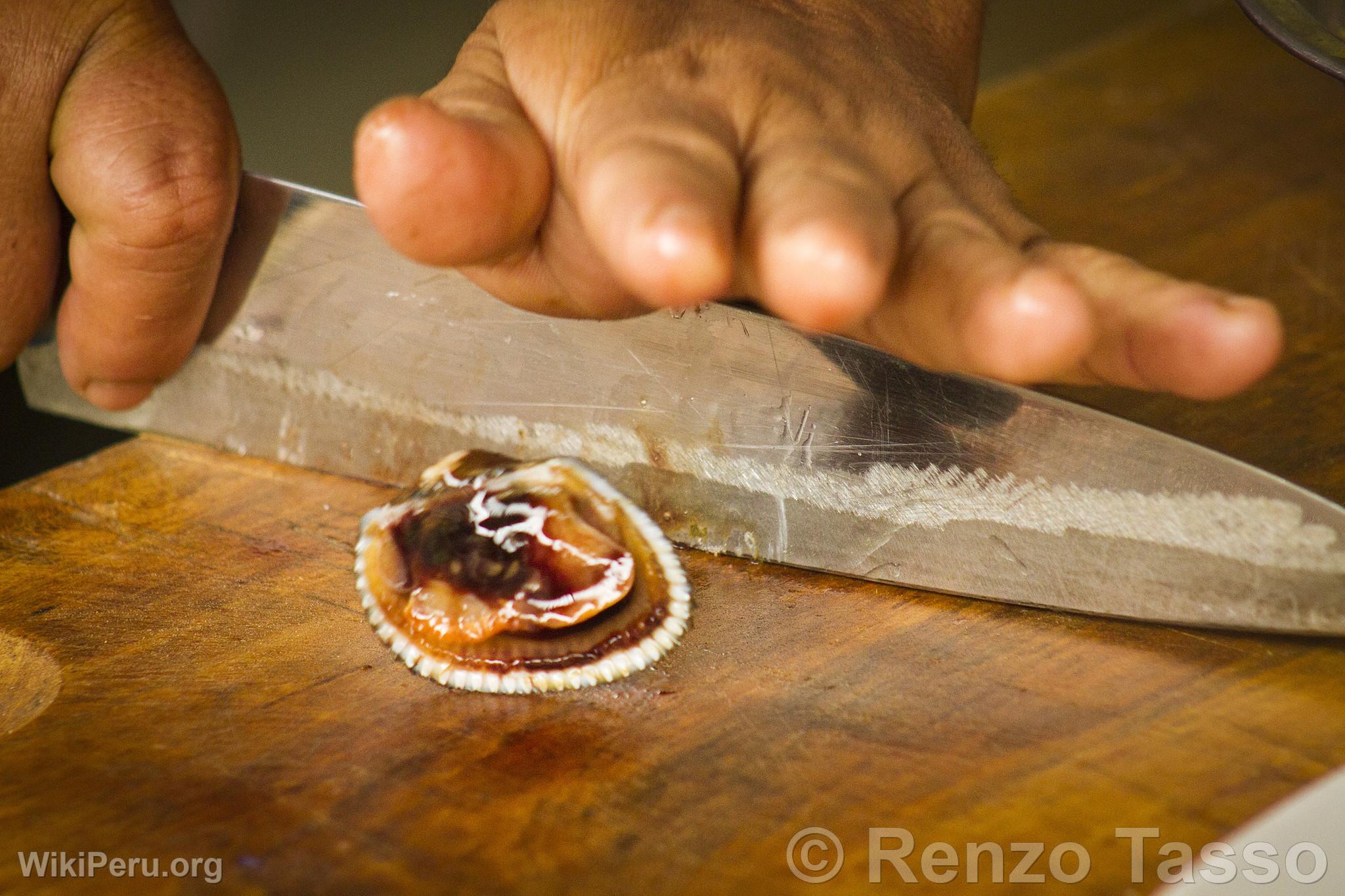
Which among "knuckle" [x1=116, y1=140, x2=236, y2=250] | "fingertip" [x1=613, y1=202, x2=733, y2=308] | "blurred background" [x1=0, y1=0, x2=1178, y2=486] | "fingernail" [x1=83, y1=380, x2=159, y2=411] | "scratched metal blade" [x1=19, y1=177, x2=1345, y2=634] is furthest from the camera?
"blurred background" [x1=0, y1=0, x2=1178, y2=486]

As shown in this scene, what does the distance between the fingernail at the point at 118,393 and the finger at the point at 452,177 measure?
1.59 feet

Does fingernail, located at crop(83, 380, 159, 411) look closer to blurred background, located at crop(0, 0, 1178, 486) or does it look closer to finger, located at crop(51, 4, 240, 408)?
finger, located at crop(51, 4, 240, 408)

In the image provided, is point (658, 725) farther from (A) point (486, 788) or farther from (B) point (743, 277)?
(B) point (743, 277)

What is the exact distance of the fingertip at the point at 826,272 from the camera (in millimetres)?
495

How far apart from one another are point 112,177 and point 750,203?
0.55 m

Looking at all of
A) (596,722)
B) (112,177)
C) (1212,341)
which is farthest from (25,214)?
(1212,341)

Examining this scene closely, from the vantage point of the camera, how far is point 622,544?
78cm

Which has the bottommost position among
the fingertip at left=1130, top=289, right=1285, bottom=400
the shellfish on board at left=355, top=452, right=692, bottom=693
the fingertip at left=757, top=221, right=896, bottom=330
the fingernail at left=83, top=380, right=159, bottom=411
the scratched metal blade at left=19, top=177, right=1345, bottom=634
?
the fingernail at left=83, top=380, right=159, bottom=411

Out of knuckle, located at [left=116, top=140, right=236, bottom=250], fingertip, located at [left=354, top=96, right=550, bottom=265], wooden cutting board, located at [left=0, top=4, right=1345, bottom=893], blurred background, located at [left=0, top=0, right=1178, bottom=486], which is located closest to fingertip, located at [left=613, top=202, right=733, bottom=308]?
fingertip, located at [left=354, top=96, right=550, bottom=265]

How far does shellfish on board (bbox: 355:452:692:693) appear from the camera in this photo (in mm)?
702

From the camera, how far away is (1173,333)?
525mm

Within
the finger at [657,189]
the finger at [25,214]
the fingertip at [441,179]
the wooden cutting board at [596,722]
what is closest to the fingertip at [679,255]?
the finger at [657,189]

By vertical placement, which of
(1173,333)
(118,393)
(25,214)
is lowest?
(118,393)

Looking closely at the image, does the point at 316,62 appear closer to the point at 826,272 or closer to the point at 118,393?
the point at 118,393
